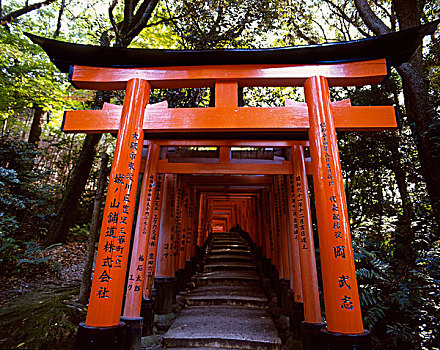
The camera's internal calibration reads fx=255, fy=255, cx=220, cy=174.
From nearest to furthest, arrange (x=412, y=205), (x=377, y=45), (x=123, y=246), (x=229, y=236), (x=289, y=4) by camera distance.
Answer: (x=123, y=246) < (x=377, y=45) < (x=412, y=205) < (x=289, y=4) < (x=229, y=236)

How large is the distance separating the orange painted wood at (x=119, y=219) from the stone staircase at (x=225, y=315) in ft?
8.16

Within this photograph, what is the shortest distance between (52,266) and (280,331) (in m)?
6.77

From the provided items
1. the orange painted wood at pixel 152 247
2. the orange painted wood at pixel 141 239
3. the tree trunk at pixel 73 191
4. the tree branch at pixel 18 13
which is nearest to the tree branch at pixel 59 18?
the tree branch at pixel 18 13

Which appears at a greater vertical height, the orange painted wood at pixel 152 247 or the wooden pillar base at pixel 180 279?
the orange painted wood at pixel 152 247

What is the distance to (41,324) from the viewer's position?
13.3 feet

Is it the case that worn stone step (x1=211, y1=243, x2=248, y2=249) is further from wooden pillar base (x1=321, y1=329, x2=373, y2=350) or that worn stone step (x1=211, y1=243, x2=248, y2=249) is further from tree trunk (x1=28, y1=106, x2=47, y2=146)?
wooden pillar base (x1=321, y1=329, x2=373, y2=350)

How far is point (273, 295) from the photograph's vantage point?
303 inches

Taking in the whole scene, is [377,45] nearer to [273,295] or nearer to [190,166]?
[190,166]

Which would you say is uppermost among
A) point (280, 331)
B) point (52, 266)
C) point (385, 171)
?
point (385, 171)

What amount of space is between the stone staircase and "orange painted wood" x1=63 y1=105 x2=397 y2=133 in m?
4.10

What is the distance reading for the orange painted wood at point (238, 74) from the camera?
396 centimetres

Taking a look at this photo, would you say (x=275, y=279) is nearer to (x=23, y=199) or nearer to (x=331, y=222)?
(x=331, y=222)

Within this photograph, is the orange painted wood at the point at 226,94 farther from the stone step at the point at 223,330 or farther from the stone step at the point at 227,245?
the stone step at the point at 227,245

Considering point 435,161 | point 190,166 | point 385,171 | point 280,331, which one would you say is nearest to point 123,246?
point 190,166
